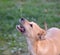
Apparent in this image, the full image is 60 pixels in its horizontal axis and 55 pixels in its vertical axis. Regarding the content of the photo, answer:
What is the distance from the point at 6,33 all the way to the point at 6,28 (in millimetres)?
293

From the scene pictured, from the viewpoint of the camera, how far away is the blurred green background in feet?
31.7

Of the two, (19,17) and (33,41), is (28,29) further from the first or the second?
(19,17)

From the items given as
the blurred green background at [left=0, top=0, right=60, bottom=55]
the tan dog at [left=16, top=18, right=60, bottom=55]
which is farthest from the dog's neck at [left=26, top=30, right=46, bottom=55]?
the blurred green background at [left=0, top=0, right=60, bottom=55]

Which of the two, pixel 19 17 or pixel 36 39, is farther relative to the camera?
pixel 19 17

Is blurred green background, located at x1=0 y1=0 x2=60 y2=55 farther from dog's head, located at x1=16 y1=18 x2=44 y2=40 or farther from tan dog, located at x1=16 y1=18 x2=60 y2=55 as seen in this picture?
dog's head, located at x1=16 y1=18 x2=44 y2=40

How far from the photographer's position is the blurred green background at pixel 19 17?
9656 mm

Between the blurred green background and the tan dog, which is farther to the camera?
the blurred green background

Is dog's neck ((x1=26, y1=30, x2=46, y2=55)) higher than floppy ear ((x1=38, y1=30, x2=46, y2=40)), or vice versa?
floppy ear ((x1=38, y1=30, x2=46, y2=40))

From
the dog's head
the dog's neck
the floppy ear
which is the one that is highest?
the dog's head

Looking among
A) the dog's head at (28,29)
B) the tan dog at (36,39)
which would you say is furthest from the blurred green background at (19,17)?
the dog's head at (28,29)

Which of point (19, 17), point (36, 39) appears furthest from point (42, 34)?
point (19, 17)

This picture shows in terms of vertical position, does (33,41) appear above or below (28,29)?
below

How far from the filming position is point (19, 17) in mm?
11586

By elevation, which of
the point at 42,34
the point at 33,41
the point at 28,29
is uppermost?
the point at 28,29
